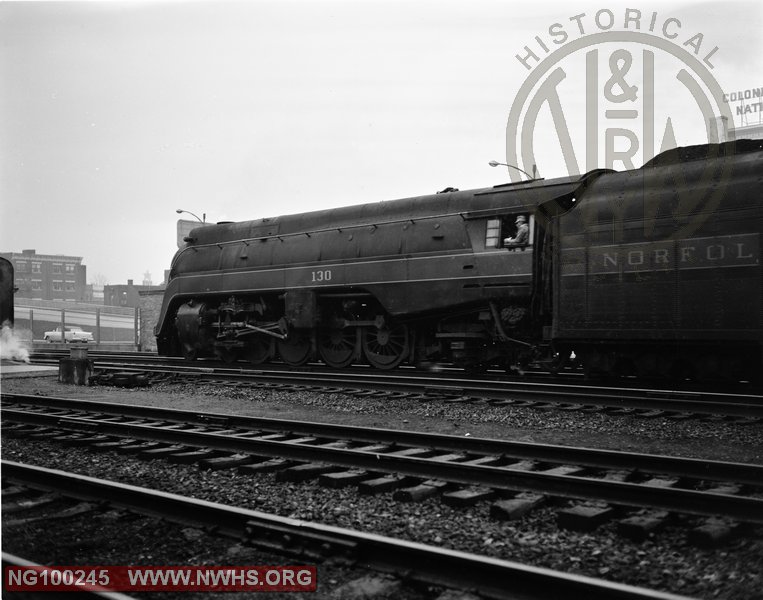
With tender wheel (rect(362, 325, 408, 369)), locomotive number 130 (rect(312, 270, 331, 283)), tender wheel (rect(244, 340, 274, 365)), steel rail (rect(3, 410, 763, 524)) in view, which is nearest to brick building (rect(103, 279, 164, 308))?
tender wheel (rect(244, 340, 274, 365))

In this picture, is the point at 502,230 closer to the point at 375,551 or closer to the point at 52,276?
the point at 375,551

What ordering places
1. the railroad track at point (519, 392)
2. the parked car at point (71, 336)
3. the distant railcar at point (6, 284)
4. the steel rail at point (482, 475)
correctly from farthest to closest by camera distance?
the parked car at point (71, 336), the distant railcar at point (6, 284), the railroad track at point (519, 392), the steel rail at point (482, 475)

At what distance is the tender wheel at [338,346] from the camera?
14344 mm

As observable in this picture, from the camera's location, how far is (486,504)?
4.61 metres

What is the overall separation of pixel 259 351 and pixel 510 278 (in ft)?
23.8

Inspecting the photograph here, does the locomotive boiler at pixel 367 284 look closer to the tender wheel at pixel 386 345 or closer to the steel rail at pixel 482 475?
the tender wheel at pixel 386 345

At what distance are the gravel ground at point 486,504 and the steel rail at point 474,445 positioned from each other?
1054 millimetres

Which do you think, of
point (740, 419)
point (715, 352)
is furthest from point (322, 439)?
point (715, 352)

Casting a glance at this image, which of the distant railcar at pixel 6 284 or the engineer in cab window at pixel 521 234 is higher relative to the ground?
the engineer in cab window at pixel 521 234

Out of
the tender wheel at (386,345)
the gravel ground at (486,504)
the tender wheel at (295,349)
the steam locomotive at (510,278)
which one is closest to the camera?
the gravel ground at (486,504)

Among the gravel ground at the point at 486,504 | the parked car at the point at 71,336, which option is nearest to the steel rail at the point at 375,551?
the gravel ground at the point at 486,504

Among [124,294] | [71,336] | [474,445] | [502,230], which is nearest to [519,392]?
[474,445]

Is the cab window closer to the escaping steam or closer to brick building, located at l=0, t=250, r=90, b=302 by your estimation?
the escaping steam

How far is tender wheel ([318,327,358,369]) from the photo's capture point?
1434cm
